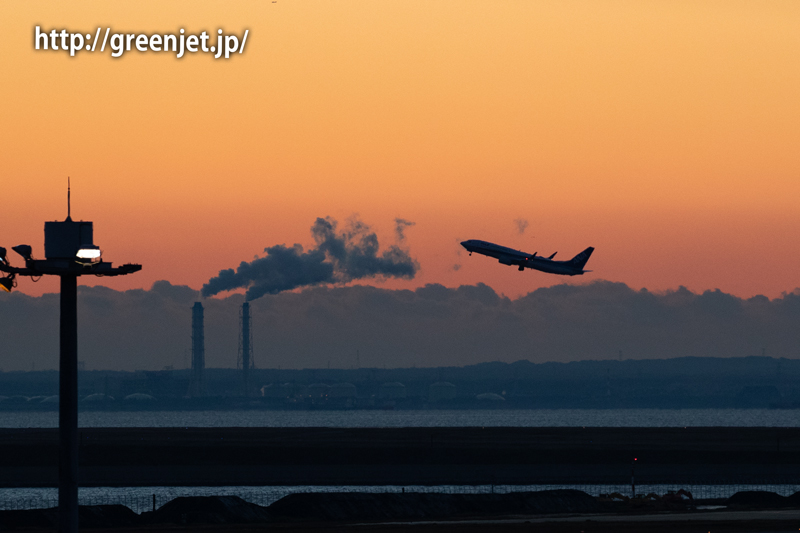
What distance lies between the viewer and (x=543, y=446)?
179000 millimetres

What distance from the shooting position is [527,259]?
7037 inches

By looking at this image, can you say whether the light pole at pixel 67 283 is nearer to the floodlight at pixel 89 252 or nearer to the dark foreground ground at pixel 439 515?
the floodlight at pixel 89 252

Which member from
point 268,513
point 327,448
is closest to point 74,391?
point 268,513

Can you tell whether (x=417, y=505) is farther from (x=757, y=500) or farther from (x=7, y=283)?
(x=7, y=283)

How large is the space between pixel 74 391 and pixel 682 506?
2348 inches

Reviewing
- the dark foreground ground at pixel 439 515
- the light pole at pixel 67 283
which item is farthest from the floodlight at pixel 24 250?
the dark foreground ground at pixel 439 515

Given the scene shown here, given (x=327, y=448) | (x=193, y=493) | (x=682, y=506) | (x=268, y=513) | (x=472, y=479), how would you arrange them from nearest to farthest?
(x=268, y=513)
(x=682, y=506)
(x=193, y=493)
(x=472, y=479)
(x=327, y=448)

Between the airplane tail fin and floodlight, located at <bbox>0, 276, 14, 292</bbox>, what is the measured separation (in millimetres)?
149580

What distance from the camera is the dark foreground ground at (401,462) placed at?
427 feet

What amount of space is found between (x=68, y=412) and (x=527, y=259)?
14114cm

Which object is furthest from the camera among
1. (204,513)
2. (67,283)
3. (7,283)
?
(204,513)

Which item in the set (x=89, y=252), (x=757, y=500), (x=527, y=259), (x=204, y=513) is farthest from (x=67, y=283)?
(x=527, y=259)

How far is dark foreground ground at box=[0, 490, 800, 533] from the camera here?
7275 cm

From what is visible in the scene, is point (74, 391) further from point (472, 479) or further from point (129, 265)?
point (472, 479)
